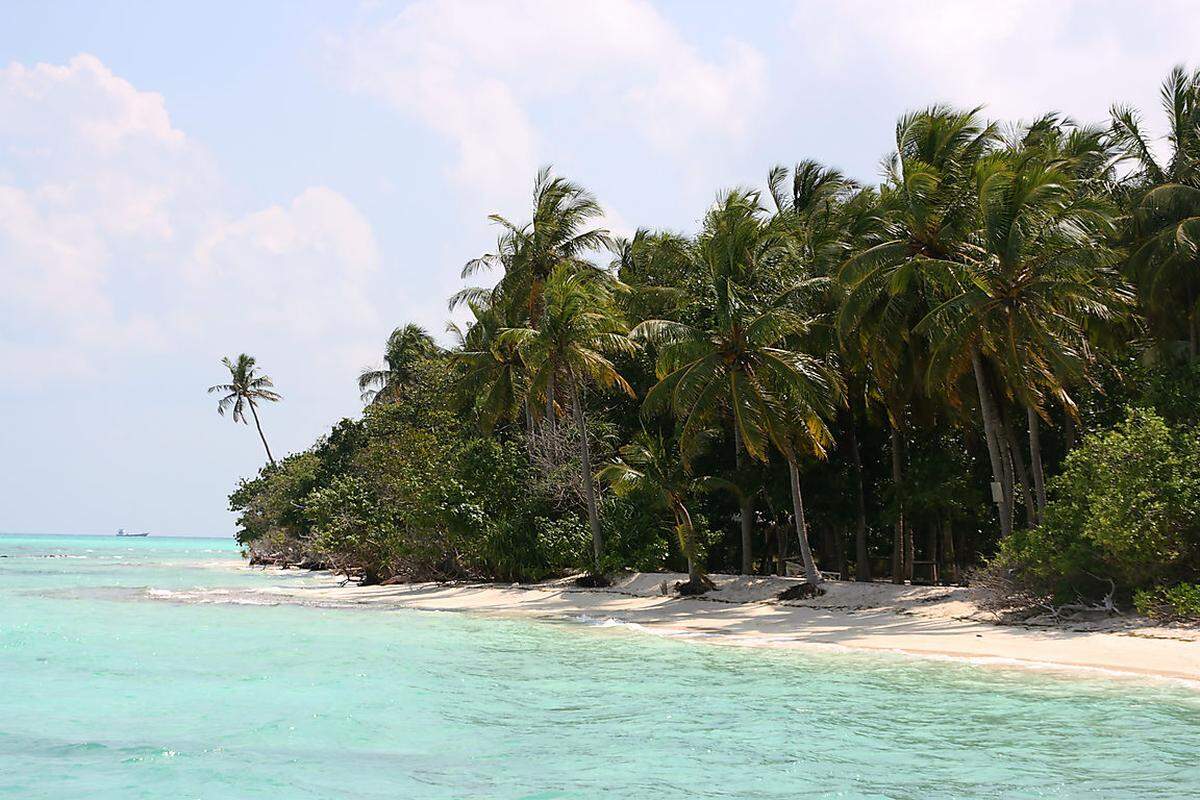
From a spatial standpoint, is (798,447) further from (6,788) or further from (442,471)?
(6,788)

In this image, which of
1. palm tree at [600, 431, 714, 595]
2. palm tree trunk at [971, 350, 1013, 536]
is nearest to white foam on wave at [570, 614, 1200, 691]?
palm tree at [600, 431, 714, 595]

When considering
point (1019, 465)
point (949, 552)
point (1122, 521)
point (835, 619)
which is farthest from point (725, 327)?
point (949, 552)

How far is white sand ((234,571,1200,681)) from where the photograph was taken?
48.5 ft

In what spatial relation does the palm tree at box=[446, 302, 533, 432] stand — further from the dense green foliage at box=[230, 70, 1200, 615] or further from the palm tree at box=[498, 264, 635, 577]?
the palm tree at box=[498, 264, 635, 577]

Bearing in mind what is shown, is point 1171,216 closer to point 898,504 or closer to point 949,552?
point 898,504

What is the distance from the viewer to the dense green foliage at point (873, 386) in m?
19.3

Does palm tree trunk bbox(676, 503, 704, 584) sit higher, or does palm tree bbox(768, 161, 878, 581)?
palm tree bbox(768, 161, 878, 581)

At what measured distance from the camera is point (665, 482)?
25.2 metres

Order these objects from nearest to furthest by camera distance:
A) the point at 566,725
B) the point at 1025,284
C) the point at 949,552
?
the point at 566,725 → the point at 1025,284 → the point at 949,552

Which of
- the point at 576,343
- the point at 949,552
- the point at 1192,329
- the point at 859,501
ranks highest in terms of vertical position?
the point at 576,343

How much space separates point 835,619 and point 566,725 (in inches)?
417

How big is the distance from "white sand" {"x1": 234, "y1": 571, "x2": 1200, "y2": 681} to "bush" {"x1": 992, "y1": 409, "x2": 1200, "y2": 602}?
0.97 meters

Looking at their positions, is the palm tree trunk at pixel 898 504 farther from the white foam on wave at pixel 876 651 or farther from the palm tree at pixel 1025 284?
the white foam on wave at pixel 876 651

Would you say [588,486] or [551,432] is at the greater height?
[551,432]
